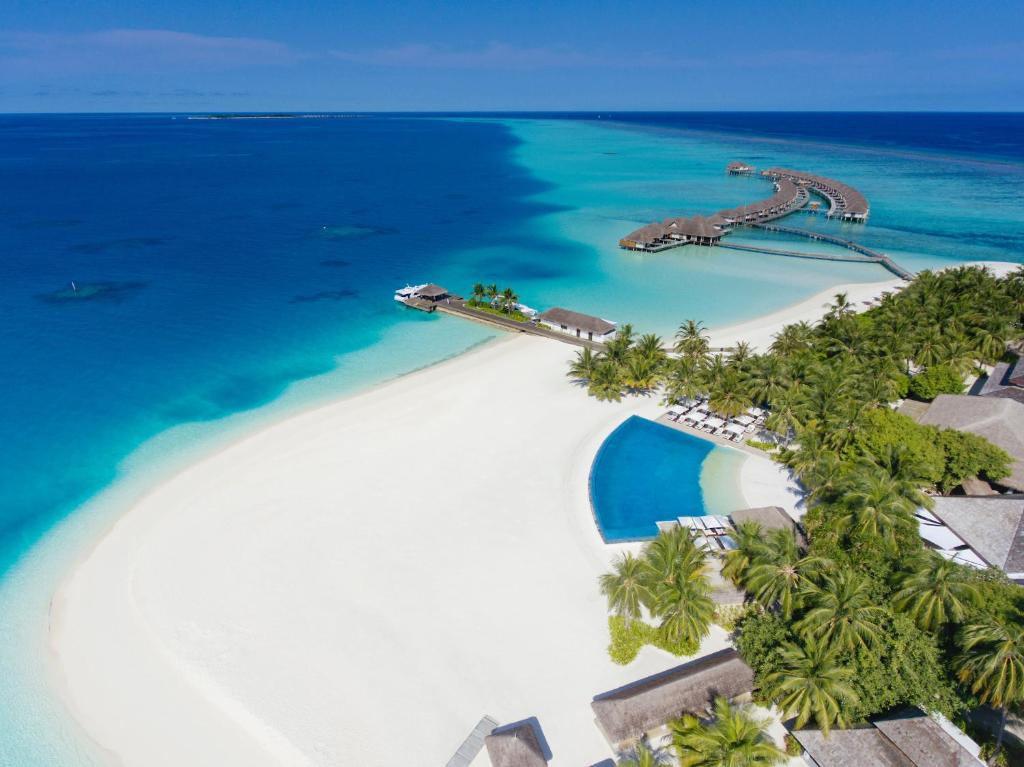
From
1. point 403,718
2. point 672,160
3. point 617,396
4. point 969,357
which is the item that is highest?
point 672,160

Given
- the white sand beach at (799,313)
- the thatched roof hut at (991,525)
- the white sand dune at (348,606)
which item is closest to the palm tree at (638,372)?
the white sand dune at (348,606)

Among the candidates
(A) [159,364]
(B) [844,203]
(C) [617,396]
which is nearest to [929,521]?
(C) [617,396]

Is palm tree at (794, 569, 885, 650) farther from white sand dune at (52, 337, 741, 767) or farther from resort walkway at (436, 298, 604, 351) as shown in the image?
resort walkway at (436, 298, 604, 351)

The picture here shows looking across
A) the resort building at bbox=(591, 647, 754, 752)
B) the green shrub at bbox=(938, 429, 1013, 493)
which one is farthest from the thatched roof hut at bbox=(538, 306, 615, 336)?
the resort building at bbox=(591, 647, 754, 752)

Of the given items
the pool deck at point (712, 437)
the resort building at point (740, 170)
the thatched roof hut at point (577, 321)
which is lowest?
the pool deck at point (712, 437)

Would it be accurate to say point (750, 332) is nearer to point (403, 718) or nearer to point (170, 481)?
point (403, 718)

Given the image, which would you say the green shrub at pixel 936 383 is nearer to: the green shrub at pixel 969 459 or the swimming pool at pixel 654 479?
the green shrub at pixel 969 459
